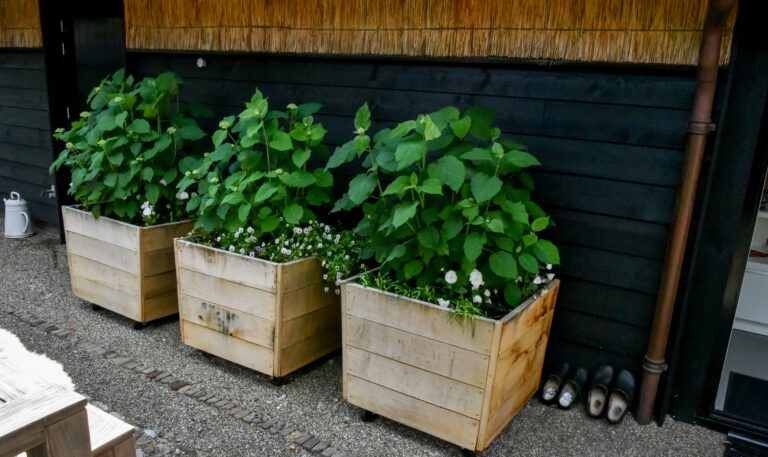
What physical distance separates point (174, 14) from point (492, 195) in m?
2.54

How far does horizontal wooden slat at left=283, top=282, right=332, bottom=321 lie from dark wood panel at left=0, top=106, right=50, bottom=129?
10.9 feet

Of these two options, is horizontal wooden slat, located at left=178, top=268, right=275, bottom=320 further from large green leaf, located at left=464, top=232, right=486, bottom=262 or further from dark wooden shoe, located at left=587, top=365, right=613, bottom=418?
dark wooden shoe, located at left=587, top=365, right=613, bottom=418

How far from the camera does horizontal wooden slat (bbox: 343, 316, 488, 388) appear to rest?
1934 mm

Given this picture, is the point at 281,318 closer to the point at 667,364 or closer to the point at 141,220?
the point at 141,220

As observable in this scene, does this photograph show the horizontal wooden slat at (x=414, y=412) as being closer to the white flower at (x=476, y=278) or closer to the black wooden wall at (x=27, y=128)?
the white flower at (x=476, y=278)

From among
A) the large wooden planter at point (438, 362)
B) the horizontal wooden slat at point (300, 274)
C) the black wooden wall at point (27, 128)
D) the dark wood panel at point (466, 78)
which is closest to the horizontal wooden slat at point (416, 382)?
the large wooden planter at point (438, 362)

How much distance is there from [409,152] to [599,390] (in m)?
1.27

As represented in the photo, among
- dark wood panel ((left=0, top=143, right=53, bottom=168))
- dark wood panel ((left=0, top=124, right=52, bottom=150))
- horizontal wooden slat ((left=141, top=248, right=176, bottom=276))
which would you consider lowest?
horizontal wooden slat ((left=141, top=248, right=176, bottom=276))

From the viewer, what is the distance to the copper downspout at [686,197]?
6.46 feet

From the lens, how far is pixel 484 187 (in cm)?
191

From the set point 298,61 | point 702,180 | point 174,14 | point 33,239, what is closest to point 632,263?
point 702,180

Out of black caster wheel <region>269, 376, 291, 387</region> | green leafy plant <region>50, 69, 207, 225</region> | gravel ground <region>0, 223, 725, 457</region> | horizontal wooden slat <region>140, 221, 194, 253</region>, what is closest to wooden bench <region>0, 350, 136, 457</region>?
gravel ground <region>0, 223, 725, 457</region>

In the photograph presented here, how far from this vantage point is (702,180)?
212 cm

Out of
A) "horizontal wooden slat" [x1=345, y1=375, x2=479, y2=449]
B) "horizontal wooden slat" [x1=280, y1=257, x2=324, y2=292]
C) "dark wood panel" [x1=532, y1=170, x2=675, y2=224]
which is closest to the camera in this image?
"horizontal wooden slat" [x1=345, y1=375, x2=479, y2=449]
